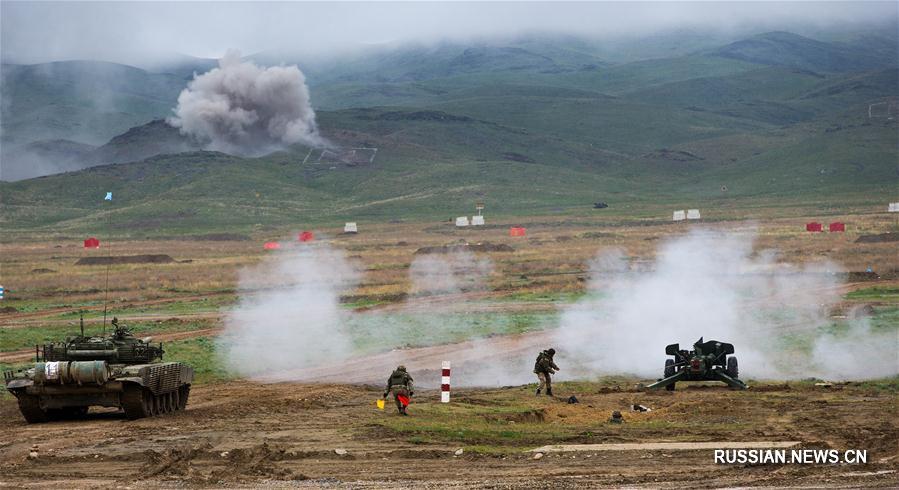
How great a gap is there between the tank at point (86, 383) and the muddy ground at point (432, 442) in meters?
0.49

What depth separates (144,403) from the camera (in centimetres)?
2512

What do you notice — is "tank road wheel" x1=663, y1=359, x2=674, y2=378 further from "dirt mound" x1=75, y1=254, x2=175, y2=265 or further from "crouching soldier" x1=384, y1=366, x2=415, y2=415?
"dirt mound" x1=75, y1=254, x2=175, y2=265

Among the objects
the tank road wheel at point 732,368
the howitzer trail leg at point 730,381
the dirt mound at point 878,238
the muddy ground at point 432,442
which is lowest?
the muddy ground at point 432,442

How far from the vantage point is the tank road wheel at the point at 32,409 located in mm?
24805

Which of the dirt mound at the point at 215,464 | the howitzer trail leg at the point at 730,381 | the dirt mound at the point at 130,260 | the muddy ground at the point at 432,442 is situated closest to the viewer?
the muddy ground at the point at 432,442

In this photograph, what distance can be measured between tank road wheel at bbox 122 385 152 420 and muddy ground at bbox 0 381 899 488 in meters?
0.26

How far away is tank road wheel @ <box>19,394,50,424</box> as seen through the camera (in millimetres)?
24805

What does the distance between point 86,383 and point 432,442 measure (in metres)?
7.64

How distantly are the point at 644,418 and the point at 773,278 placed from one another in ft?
115

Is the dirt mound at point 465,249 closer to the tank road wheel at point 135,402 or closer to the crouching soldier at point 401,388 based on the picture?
the tank road wheel at point 135,402

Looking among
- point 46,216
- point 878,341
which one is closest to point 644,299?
point 878,341

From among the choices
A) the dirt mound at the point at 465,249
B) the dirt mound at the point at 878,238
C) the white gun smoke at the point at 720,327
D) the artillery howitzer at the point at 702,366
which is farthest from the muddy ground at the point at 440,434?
the dirt mound at the point at 878,238

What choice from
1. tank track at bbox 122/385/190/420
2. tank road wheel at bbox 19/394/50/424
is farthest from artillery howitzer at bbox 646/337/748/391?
tank road wheel at bbox 19/394/50/424

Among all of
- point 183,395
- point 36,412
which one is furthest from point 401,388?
point 36,412
